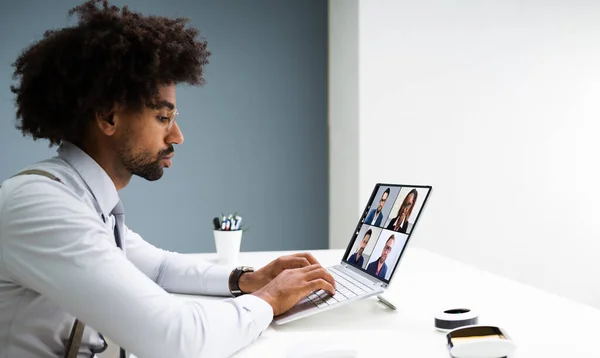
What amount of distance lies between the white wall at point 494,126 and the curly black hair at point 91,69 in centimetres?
169

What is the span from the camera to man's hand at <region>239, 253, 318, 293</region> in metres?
1.20

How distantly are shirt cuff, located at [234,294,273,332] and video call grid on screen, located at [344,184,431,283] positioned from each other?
242 mm

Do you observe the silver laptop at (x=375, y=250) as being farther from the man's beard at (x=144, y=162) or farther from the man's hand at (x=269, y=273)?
the man's beard at (x=144, y=162)

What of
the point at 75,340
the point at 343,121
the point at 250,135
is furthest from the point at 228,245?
the point at 250,135

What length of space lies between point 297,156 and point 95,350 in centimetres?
221

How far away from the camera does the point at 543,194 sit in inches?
112

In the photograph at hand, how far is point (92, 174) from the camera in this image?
97 centimetres

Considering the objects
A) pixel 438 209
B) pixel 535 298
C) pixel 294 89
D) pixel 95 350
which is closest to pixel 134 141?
pixel 95 350

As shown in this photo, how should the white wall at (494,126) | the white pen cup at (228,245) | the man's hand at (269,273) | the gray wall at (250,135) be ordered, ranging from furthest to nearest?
the gray wall at (250,135), the white wall at (494,126), the white pen cup at (228,245), the man's hand at (269,273)

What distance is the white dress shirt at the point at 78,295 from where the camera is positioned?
0.76 m

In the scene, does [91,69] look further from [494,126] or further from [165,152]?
[494,126]

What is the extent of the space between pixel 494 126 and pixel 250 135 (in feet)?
4.08

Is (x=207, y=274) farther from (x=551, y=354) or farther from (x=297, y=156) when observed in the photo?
(x=297, y=156)

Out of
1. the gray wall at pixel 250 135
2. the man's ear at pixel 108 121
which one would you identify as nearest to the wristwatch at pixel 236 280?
the man's ear at pixel 108 121
